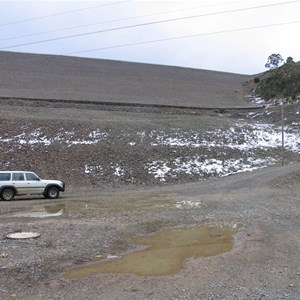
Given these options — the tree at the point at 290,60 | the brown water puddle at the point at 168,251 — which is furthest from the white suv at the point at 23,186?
the tree at the point at 290,60

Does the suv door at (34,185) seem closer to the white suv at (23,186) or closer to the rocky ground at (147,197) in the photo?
the white suv at (23,186)

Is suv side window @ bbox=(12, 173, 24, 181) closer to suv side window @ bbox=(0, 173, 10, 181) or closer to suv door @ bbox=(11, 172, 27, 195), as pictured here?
suv door @ bbox=(11, 172, 27, 195)

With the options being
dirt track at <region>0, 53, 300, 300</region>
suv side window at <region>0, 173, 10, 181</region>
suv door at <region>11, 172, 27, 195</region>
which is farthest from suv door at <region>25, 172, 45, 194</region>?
suv side window at <region>0, 173, 10, 181</region>

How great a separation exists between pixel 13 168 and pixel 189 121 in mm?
18411

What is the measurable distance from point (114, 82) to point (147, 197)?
1885 inches

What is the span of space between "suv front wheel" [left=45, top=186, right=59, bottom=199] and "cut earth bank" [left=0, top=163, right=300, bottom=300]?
2.26 metres

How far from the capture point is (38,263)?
954 centimetres

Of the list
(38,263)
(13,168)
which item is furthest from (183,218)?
(13,168)

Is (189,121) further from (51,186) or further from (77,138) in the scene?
(51,186)

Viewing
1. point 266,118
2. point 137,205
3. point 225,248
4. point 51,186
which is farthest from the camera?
point 266,118

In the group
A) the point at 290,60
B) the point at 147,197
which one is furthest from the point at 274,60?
the point at 147,197

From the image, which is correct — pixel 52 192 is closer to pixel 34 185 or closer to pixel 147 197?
pixel 34 185

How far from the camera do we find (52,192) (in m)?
25.2

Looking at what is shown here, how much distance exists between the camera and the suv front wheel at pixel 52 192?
82.4ft
